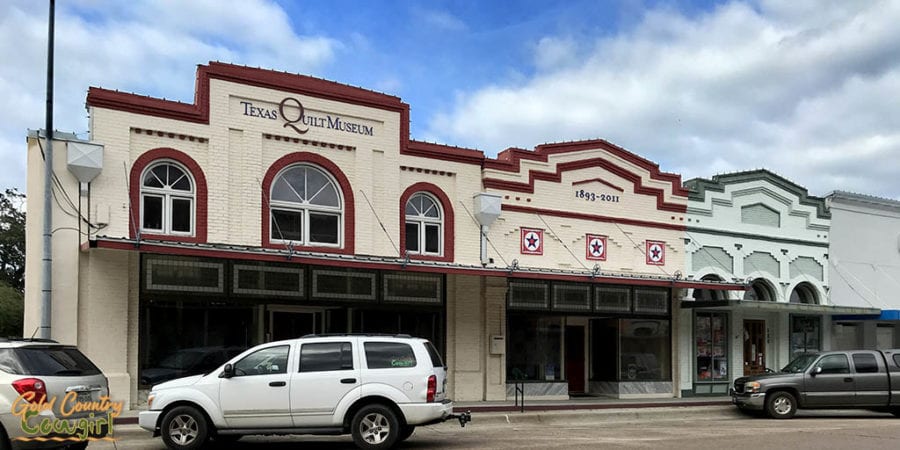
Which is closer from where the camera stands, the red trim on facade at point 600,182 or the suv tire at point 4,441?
the suv tire at point 4,441

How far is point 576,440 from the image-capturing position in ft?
48.0

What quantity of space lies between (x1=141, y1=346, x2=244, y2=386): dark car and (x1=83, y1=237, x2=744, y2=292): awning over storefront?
2452 millimetres

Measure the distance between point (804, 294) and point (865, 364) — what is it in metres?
7.41

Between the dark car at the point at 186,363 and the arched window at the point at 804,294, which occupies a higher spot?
the arched window at the point at 804,294

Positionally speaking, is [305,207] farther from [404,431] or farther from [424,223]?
[404,431]

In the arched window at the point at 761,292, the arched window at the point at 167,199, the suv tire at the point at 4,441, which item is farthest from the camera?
the arched window at the point at 761,292

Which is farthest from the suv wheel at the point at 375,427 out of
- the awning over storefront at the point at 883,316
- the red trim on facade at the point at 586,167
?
the awning over storefront at the point at 883,316

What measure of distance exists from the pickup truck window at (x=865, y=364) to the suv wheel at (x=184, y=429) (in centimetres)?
1479

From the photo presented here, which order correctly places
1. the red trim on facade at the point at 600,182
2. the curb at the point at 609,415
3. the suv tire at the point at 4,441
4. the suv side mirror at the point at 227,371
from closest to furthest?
the suv tire at the point at 4,441 → the suv side mirror at the point at 227,371 → the curb at the point at 609,415 → the red trim on facade at the point at 600,182

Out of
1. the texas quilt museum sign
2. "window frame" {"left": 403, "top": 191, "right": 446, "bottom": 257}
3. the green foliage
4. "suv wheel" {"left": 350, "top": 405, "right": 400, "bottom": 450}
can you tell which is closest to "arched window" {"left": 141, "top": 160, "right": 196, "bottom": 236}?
the texas quilt museum sign

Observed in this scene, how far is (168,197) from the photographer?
1778 cm

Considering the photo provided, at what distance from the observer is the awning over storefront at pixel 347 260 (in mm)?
15305

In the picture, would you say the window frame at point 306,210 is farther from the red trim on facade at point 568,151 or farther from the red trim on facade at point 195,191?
the red trim on facade at point 568,151

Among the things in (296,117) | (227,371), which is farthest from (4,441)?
(296,117)
